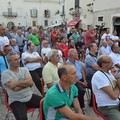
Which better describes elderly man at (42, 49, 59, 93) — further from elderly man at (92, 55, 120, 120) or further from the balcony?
the balcony

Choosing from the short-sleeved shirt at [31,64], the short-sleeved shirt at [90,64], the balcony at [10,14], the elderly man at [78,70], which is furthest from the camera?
the balcony at [10,14]

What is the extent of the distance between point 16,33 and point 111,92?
20.0 feet

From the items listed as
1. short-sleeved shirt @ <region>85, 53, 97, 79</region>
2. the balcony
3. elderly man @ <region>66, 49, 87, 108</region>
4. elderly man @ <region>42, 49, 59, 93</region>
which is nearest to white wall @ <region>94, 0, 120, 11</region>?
short-sleeved shirt @ <region>85, 53, 97, 79</region>

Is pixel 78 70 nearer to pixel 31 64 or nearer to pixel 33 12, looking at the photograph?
pixel 31 64

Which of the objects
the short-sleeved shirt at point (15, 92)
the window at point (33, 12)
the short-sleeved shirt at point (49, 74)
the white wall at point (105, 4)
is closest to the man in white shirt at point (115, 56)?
the short-sleeved shirt at point (49, 74)

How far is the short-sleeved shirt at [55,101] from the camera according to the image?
8.51ft

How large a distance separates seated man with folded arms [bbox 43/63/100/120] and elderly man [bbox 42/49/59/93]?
129 centimetres

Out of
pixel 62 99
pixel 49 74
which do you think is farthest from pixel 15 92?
pixel 62 99

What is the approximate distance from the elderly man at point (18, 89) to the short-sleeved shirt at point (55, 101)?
85 cm

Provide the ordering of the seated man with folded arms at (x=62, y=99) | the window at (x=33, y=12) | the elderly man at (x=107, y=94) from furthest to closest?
1. the window at (x=33, y=12)
2. the elderly man at (x=107, y=94)
3. the seated man with folded arms at (x=62, y=99)

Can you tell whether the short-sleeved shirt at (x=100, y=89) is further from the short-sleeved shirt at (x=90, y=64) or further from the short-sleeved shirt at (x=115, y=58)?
the short-sleeved shirt at (x=115, y=58)

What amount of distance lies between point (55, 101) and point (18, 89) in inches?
45.6

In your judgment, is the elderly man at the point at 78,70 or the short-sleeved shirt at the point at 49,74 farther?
the elderly man at the point at 78,70

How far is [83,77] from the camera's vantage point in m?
5.04
